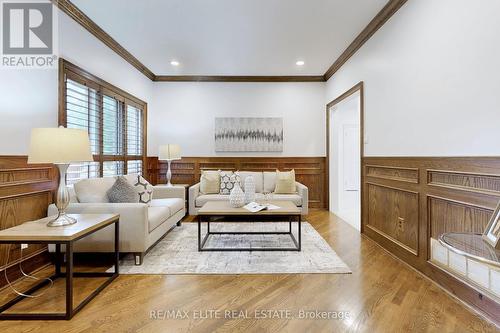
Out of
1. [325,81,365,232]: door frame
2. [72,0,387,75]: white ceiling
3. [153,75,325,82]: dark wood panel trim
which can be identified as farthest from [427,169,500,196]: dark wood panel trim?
[153,75,325,82]: dark wood panel trim

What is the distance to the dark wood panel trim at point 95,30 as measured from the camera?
9.37 ft

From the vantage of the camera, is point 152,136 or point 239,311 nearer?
point 239,311

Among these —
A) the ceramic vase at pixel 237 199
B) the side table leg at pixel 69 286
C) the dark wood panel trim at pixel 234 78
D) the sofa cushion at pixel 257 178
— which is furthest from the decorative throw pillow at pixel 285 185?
the side table leg at pixel 69 286

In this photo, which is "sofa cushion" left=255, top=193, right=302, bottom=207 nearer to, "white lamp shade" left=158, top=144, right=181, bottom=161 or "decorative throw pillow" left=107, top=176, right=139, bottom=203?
"white lamp shade" left=158, top=144, right=181, bottom=161

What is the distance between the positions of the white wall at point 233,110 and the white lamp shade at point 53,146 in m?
3.51

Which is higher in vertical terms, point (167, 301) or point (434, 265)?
point (434, 265)

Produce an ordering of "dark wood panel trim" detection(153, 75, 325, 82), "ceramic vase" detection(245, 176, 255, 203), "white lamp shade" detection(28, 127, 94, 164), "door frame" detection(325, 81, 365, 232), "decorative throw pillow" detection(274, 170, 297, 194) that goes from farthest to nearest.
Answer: "dark wood panel trim" detection(153, 75, 325, 82), "decorative throw pillow" detection(274, 170, 297, 194), "door frame" detection(325, 81, 365, 232), "ceramic vase" detection(245, 176, 255, 203), "white lamp shade" detection(28, 127, 94, 164)

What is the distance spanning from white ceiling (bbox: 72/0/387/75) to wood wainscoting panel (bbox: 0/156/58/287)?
1919 mm

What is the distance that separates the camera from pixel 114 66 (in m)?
3.98

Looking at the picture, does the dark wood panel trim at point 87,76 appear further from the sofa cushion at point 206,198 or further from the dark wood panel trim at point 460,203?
the dark wood panel trim at point 460,203

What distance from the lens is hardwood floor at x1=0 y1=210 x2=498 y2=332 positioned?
67.8 inches

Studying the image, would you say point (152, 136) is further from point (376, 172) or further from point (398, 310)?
point (398, 310)

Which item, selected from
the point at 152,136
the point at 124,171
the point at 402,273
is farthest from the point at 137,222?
the point at 152,136

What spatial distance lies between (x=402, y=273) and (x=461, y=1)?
2416 millimetres
